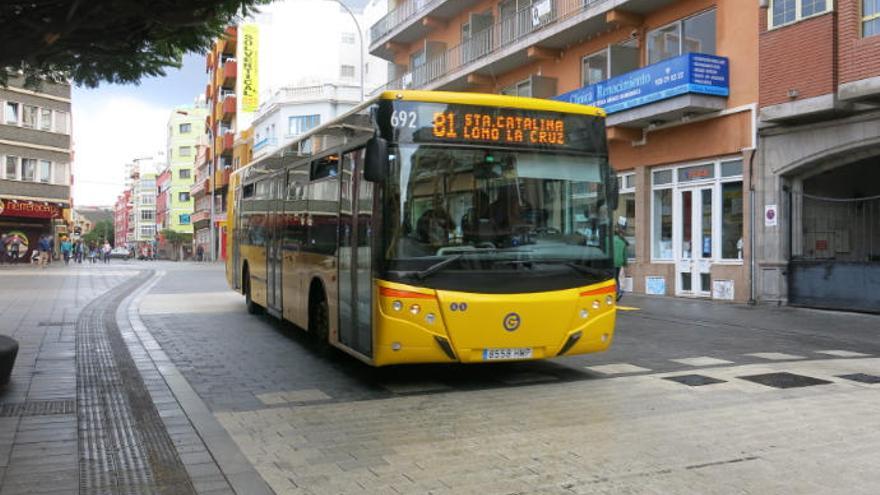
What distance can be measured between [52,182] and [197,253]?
23.6 metres

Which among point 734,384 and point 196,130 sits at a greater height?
point 196,130

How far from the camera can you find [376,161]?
22.5 feet

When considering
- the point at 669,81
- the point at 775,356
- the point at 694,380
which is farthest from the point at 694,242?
the point at 694,380

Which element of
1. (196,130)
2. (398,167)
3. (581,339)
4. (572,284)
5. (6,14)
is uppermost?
(196,130)

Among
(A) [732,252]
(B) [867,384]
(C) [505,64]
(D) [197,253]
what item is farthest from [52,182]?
(B) [867,384]

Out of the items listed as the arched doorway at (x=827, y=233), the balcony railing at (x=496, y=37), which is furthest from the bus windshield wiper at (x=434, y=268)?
the balcony railing at (x=496, y=37)

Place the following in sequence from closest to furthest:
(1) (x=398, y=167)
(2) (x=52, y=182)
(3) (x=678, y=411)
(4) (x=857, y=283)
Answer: (3) (x=678, y=411)
(1) (x=398, y=167)
(4) (x=857, y=283)
(2) (x=52, y=182)

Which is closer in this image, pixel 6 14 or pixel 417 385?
pixel 6 14

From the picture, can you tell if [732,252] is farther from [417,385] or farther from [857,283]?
[417,385]

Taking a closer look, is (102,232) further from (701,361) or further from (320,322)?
(701,361)

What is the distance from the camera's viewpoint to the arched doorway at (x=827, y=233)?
15469 millimetres

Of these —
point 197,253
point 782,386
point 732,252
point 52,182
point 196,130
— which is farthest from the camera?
point 196,130

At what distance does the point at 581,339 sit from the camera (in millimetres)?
7691

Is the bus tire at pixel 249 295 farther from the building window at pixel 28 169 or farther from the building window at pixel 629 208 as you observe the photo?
the building window at pixel 28 169
